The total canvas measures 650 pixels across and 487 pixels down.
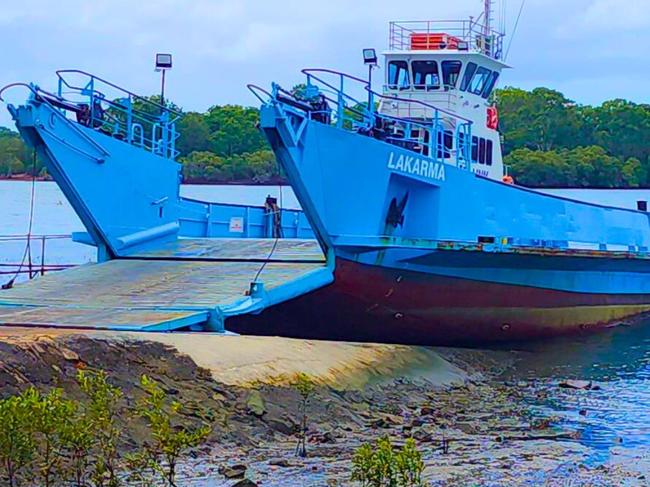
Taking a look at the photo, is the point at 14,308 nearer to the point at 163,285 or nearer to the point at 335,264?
the point at 163,285

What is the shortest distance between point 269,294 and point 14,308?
2.89 m

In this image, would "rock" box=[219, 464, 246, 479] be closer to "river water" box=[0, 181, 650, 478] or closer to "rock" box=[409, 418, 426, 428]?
"rock" box=[409, 418, 426, 428]

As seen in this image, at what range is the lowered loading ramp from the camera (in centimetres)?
1193

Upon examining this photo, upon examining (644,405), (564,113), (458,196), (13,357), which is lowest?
(644,405)

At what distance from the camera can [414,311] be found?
16.5m

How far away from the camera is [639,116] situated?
152ft

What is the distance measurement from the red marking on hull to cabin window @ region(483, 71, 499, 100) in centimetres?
392

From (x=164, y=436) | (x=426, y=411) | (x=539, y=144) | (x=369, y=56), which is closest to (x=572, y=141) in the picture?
(x=539, y=144)

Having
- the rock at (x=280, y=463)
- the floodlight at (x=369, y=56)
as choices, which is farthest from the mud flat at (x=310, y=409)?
the floodlight at (x=369, y=56)

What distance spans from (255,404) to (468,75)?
1089 cm

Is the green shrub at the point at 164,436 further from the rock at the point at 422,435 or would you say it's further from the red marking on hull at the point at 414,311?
the red marking on hull at the point at 414,311

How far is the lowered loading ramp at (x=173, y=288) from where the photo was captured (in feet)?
39.1

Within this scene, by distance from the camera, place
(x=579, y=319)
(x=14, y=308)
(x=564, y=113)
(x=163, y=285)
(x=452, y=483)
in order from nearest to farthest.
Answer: (x=452, y=483) → (x=14, y=308) → (x=163, y=285) → (x=579, y=319) → (x=564, y=113)

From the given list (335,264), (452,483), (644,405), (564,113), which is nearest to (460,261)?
(335,264)
